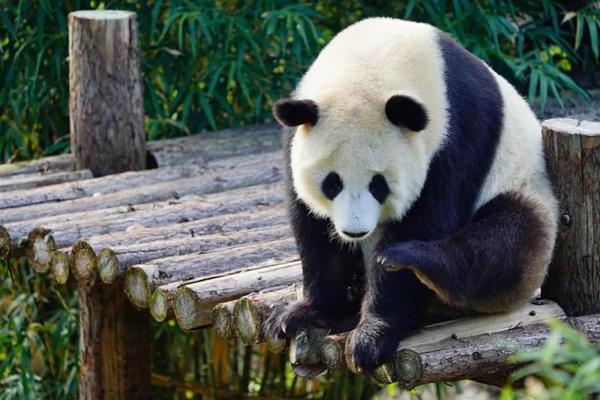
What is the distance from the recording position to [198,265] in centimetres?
376

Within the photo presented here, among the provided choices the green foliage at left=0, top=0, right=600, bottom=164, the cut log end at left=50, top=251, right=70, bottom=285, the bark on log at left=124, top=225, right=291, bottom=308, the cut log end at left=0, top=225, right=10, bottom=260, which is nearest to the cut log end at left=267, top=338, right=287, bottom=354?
the bark on log at left=124, top=225, right=291, bottom=308

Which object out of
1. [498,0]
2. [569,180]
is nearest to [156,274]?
[569,180]

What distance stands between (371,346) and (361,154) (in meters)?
0.51

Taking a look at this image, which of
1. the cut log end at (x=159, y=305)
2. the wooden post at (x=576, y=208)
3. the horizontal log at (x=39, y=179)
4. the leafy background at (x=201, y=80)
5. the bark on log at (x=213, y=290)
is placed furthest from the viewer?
the leafy background at (x=201, y=80)

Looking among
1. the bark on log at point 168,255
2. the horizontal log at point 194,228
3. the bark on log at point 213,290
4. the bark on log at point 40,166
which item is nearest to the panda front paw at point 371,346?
the bark on log at point 213,290

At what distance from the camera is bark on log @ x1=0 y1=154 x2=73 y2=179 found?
518cm

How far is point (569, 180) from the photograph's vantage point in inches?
134

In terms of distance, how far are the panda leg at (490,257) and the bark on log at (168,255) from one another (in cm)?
90

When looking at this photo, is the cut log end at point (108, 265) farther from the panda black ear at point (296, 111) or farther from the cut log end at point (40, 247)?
the panda black ear at point (296, 111)

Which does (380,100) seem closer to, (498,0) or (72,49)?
(72,49)

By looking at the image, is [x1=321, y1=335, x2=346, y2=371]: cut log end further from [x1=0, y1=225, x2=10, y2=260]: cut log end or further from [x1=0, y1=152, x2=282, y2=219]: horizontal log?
[x1=0, y1=152, x2=282, y2=219]: horizontal log

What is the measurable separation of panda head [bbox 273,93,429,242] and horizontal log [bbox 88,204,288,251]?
1.12 meters

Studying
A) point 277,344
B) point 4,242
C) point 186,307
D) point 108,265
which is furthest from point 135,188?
point 277,344

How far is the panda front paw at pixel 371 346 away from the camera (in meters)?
3.04
